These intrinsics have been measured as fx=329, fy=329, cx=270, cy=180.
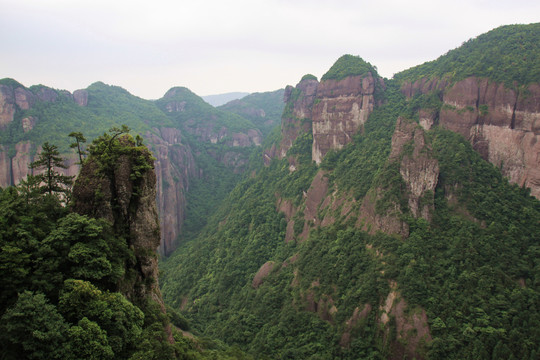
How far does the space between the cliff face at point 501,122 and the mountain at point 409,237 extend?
0.41ft

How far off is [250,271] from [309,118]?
1342 inches

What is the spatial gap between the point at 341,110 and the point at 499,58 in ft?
74.8

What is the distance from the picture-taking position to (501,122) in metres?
35.0

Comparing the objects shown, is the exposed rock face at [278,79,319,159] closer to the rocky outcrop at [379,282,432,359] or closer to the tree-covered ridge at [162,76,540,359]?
the tree-covered ridge at [162,76,540,359]

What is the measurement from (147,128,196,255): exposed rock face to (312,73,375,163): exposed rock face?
40627 millimetres

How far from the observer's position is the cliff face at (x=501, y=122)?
32219 millimetres

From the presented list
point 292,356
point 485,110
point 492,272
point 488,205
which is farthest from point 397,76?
point 292,356

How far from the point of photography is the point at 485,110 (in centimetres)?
3656

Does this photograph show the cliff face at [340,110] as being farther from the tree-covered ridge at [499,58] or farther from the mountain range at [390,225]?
the tree-covered ridge at [499,58]

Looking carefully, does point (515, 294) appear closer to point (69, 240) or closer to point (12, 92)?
point (69, 240)

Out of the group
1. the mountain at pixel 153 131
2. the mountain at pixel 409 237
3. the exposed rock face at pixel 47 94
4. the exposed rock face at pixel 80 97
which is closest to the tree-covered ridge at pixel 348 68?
the mountain at pixel 409 237

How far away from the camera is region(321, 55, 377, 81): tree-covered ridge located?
56.3 metres

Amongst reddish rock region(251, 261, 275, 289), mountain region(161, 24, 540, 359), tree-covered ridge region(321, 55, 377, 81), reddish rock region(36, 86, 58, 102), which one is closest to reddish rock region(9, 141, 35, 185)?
reddish rock region(36, 86, 58, 102)

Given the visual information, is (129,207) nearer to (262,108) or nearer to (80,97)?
(80,97)
